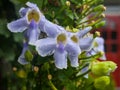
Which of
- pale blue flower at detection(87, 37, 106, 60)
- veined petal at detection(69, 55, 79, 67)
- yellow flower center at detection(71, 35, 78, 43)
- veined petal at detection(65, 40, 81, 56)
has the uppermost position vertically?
yellow flower center at detection(71, 35, 78, 43)

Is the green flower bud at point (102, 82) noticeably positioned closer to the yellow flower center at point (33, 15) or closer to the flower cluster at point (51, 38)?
the flower cluster at point (51, 38)

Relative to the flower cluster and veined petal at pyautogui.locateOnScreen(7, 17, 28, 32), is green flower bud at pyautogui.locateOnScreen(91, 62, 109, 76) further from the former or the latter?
veined petal at pyautogui.locateOnScreen(7, 17, 28, 32)

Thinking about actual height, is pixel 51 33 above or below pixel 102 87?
above

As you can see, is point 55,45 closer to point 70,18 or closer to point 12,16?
point 70,18

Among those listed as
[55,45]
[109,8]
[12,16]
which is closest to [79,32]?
[55,45]

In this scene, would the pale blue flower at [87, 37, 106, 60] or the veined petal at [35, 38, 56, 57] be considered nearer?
the veined petal at [35, 38, 56, 57]

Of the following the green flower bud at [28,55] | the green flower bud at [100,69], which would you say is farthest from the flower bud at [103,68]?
the green flower bud at [28,55]

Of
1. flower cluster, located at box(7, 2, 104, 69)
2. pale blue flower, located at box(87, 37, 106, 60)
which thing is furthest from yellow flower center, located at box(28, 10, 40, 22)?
pale blue flower, located at box(87, 37, 106, 60)

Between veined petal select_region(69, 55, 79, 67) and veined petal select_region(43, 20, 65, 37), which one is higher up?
veined petal select_region(43, 20, 65, 37)
